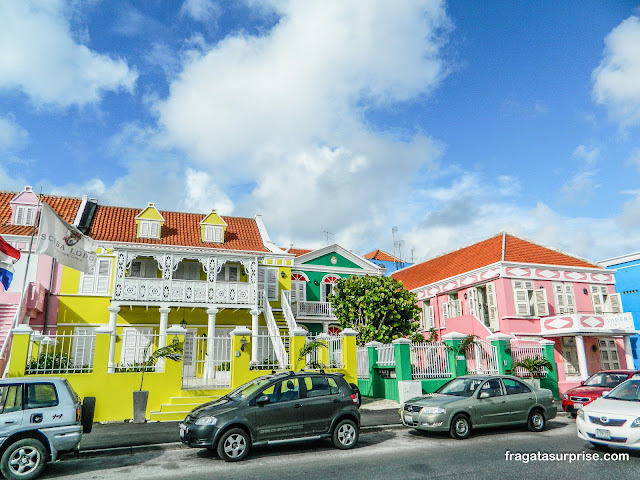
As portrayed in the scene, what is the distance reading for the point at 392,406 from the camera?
14938 mm

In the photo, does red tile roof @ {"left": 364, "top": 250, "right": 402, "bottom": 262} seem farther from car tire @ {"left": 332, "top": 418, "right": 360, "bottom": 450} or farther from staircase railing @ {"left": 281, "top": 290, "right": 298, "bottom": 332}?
car tire @ {"left": 332, "top": 418, "right": 360, "bottom": 450}

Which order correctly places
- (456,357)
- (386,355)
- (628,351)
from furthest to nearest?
(628,351)
(386,355)
(456,357)

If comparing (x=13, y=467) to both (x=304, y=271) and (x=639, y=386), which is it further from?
(x=304, y=271)

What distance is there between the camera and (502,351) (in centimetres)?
1698

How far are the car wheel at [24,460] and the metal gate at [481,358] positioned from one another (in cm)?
1382

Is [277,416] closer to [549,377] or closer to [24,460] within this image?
[24,460]

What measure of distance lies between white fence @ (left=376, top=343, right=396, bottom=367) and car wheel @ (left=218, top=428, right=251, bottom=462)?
8.93 metres

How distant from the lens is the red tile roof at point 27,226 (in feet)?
67.2

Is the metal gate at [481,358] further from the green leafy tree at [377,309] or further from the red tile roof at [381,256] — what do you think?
the red tile roof at [381,256]

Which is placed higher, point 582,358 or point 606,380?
point 582,358

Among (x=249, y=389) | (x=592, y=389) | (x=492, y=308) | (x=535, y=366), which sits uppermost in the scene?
(x=492, y=308)

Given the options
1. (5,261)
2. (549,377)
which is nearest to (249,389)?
(5,261)

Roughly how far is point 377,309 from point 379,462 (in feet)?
39.4

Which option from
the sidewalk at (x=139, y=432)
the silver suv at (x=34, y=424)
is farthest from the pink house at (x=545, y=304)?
the silver suv at (x=34, y=424)
